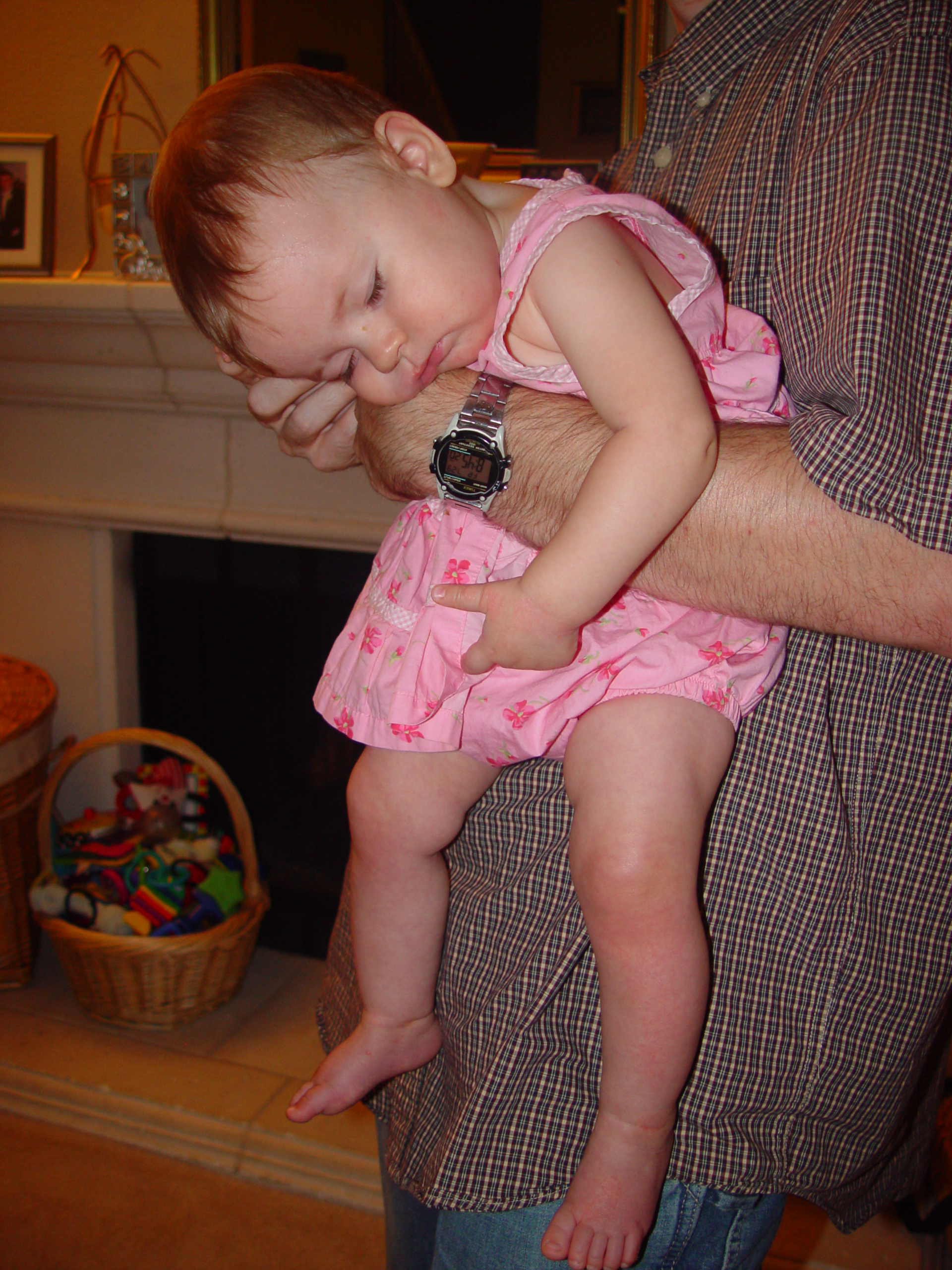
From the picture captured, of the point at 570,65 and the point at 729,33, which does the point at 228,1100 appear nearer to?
the point at 729,33

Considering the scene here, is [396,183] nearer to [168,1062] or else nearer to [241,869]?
[241,869]

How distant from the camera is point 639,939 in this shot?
666mm

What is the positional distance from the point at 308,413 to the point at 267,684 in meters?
1.30

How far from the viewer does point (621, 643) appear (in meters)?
0.71

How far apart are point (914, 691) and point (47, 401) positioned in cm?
194

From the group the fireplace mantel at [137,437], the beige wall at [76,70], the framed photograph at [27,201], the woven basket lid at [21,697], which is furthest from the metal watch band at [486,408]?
the framed photograph at [27,201]

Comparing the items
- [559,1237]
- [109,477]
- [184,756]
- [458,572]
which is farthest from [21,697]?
[559,1237]

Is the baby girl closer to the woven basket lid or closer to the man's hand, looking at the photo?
the man's hand

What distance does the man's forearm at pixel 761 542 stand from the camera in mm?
583

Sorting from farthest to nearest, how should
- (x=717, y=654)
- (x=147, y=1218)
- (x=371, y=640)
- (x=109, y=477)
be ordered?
(x=109, y=477), (x=147, y=1218), (x=371, y=640), (x=717, y=654)

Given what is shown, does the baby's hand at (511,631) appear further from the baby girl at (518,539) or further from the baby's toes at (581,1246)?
the baby's toes at (581,1246)

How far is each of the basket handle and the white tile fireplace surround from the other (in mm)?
278

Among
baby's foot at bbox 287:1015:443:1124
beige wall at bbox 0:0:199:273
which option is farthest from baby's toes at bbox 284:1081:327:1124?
beige wall at bbox 0:0:199:273

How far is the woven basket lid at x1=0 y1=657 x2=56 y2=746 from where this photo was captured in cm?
183
